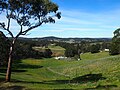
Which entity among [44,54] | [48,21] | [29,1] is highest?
[29,1]

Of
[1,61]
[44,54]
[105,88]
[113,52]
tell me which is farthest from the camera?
[44,54]

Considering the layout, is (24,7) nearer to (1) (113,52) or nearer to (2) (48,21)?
(2) (48,21)

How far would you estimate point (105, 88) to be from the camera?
27.6 meters

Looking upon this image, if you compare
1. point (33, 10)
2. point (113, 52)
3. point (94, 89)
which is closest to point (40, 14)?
point (33, 10)

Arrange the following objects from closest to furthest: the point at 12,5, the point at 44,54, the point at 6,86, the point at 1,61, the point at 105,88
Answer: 1. the point at 105,88
2. the point at 6,86
3. the point at 12,5
4. the point at 1,61
5. the point at 44,54

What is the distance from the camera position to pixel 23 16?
129 ft

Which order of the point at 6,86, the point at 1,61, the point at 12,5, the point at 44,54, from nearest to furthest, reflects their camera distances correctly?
the point at 6,86 < the point at 12,5 < the point at 1,61 < the point at 44,54

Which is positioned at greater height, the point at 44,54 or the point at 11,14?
the point at 11,14

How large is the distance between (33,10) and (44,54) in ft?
455

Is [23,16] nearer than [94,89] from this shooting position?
No

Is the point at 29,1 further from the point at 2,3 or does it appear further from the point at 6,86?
the point at 6,86

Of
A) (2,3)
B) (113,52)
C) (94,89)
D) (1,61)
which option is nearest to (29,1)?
(2,3)

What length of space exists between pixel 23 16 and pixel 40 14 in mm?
2465

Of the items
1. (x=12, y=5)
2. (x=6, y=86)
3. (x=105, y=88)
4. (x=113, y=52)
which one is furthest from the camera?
(x=113, y=52)
